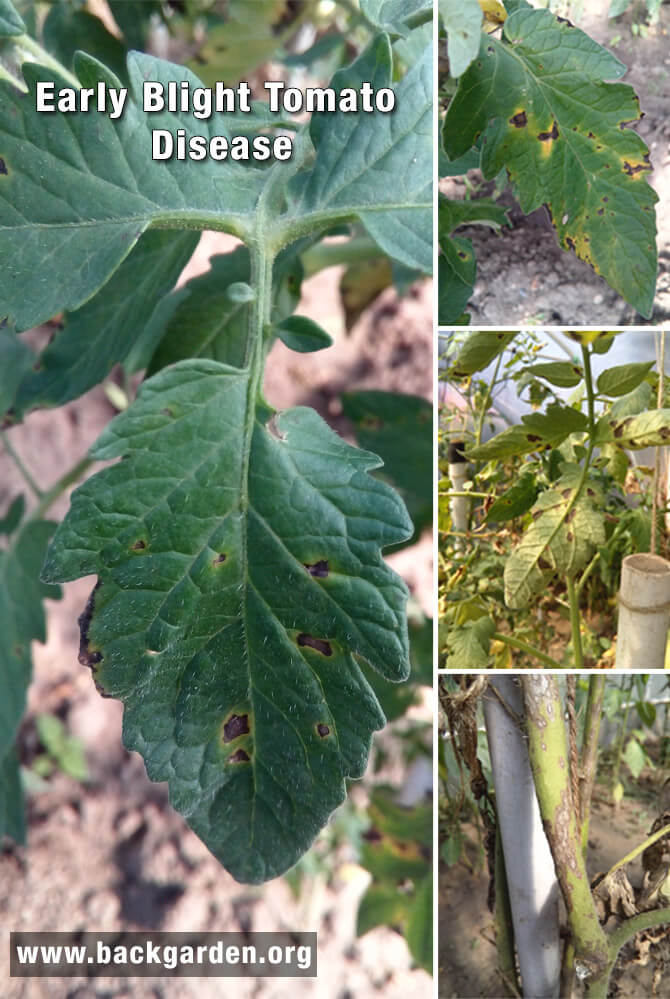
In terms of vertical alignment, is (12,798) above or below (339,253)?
below

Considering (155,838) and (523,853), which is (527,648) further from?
(155,838)

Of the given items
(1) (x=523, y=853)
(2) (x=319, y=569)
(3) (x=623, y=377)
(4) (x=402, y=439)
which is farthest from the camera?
(4) (x=402, y=439)

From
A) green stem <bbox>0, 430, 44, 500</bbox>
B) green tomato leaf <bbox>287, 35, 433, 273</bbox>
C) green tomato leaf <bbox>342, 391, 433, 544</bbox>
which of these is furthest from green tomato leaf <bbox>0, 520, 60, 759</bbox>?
green tomato leaf <bbox>287, 35, 433, 273</bbox>

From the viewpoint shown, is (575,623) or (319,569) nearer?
(319,569)

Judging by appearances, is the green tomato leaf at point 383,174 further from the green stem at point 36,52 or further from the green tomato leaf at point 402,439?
the green tomato leaf at point 402,439

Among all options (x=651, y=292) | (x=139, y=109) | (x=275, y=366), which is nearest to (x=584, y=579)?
(x=651, y=292)

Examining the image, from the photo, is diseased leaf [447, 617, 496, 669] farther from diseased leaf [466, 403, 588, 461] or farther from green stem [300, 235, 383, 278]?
green stem [300, 235, 383, 278]

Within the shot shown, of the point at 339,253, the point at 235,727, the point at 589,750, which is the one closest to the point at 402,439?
the point at 339,253

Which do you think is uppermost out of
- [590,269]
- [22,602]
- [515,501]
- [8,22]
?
[8,22]
